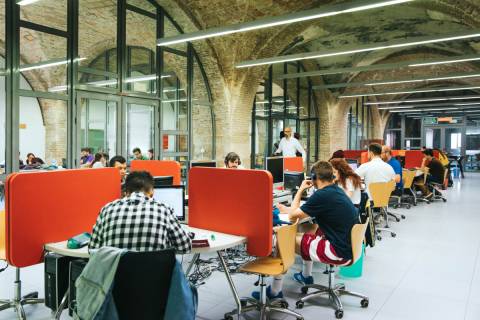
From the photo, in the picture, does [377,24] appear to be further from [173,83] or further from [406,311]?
[406,311]

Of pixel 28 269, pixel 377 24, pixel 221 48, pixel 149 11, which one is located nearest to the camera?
pixel 28 269

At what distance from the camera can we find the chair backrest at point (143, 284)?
5.65 feet

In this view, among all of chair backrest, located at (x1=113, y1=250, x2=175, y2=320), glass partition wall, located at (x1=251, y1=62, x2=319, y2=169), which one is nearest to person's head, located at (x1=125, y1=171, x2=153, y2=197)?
chair backrest, located at (x1=113, y1=250, x2=175, y2=320)

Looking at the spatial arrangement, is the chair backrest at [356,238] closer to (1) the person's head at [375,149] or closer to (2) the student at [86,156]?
(1) the person's head at [375,149]

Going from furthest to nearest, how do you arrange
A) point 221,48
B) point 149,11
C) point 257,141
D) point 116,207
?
point 257,141, point 221,48, point 149,11, point 116,207

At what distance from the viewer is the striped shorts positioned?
3004 millimetres

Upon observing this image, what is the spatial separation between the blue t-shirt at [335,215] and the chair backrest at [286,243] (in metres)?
0.28

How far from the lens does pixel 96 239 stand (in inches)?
86.0

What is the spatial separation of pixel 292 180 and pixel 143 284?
3779mm

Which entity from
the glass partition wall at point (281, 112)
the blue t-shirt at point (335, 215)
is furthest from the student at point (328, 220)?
the glass partition wall at point (281, 112)

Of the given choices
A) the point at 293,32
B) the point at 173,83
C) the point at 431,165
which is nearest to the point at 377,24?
the point at 293,32

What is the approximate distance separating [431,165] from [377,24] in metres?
3.96

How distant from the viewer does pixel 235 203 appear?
2838mm

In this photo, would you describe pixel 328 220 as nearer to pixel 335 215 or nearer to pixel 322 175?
pixel 335 215
